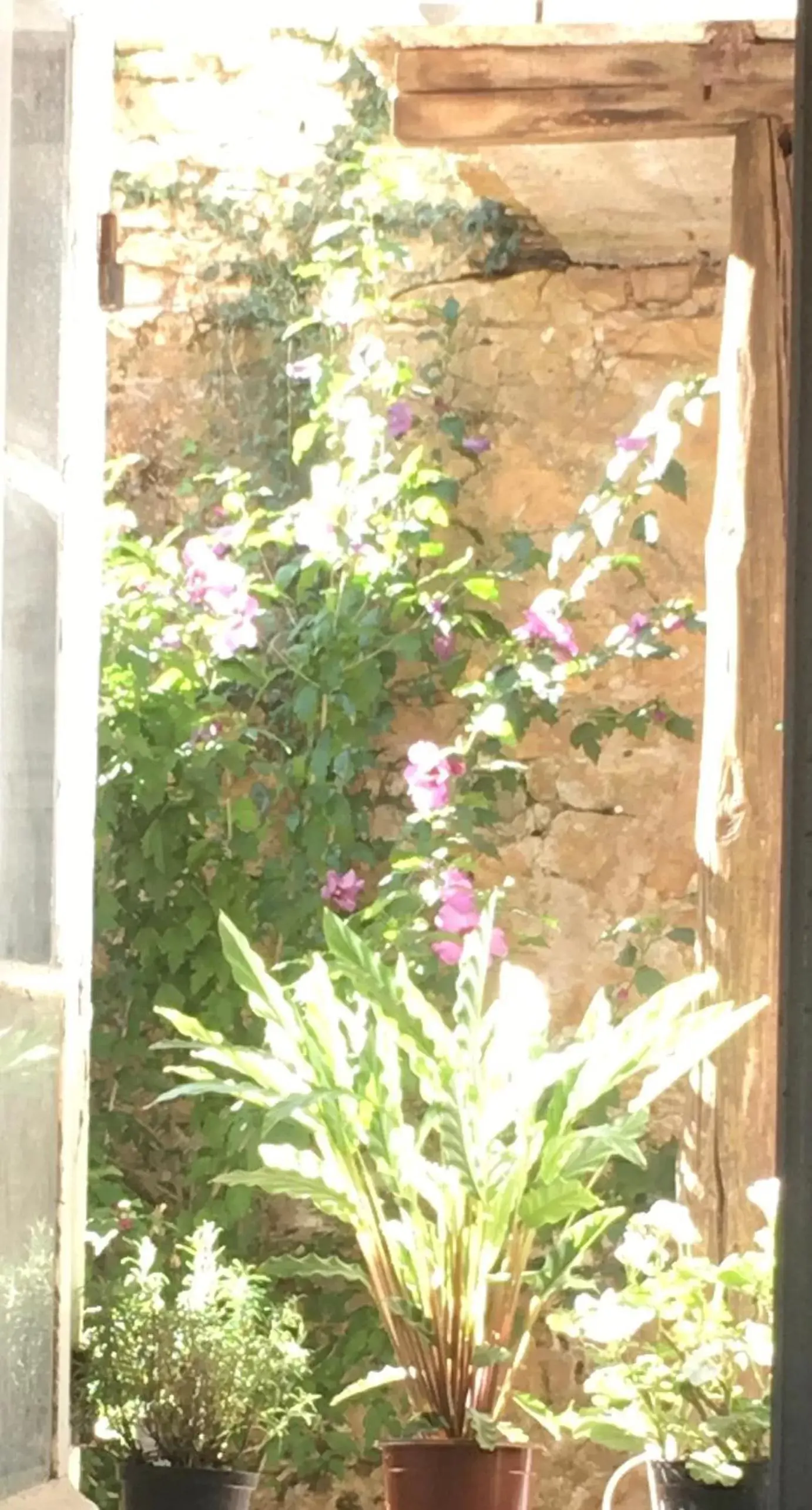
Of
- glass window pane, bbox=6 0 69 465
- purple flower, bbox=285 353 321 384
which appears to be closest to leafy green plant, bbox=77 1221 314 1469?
glass window pane, bbox=6 0 69 465

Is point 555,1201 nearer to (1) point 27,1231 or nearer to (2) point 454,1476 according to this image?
(2) point 454,1476

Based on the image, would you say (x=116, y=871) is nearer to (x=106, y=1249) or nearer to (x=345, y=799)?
(x=345, y=799)

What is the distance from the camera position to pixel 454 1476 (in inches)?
105

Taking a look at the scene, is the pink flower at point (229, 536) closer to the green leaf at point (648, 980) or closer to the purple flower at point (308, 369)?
the purple flower at point (308, 369)

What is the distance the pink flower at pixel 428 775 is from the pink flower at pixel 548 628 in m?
0.29

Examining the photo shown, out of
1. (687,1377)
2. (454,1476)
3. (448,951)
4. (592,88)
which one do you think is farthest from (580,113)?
(454,1476)

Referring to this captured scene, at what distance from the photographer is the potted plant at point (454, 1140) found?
2791 mm

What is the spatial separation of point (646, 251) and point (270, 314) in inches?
30.1

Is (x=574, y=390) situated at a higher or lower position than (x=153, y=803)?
higher

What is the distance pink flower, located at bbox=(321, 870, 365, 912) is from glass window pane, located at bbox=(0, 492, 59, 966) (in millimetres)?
1760

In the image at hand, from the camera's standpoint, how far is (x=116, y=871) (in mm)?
4082

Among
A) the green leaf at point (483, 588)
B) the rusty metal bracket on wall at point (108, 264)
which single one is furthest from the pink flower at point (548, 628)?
the rusty metal bracket on wall at point (108, 264)

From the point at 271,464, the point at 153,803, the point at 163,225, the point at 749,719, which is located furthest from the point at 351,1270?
the point at 163,225

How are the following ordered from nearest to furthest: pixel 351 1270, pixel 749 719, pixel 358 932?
1. pixel 351 1270
2. pixel 749 719
3. pixel 358 932
